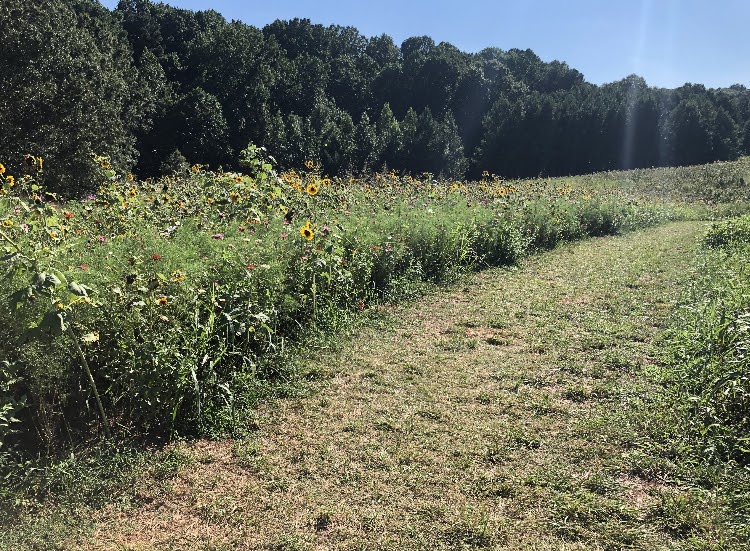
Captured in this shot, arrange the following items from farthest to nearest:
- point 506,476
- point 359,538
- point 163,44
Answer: point 163,44 → point 506,476 → point 359,538

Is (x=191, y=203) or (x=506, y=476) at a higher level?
(x=191, y=203)

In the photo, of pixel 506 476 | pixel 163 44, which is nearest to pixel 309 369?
pixel 506 476

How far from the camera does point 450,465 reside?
294 centimetres

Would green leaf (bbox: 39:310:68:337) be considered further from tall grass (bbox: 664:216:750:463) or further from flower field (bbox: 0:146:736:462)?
tall grass (bbox: 664:216:750:463)

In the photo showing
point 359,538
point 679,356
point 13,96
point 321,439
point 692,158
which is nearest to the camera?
point 359,538

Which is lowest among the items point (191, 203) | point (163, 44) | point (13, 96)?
point (191, 203)

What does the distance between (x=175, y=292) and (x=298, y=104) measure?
1786 inches

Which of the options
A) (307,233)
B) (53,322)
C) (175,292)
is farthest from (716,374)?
(53,322)

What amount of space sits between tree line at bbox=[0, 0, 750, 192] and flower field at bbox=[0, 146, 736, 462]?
1406cm

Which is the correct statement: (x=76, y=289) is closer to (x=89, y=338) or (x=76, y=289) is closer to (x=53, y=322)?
(x=53, y=322)

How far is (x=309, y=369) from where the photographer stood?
4195 millimetres

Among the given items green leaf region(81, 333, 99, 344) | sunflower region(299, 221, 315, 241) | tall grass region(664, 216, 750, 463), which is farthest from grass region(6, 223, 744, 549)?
sunflower region(299, 221, 315, 241)

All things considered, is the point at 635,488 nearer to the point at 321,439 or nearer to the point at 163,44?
the point at 321,439

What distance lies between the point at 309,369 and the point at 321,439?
1.02m
